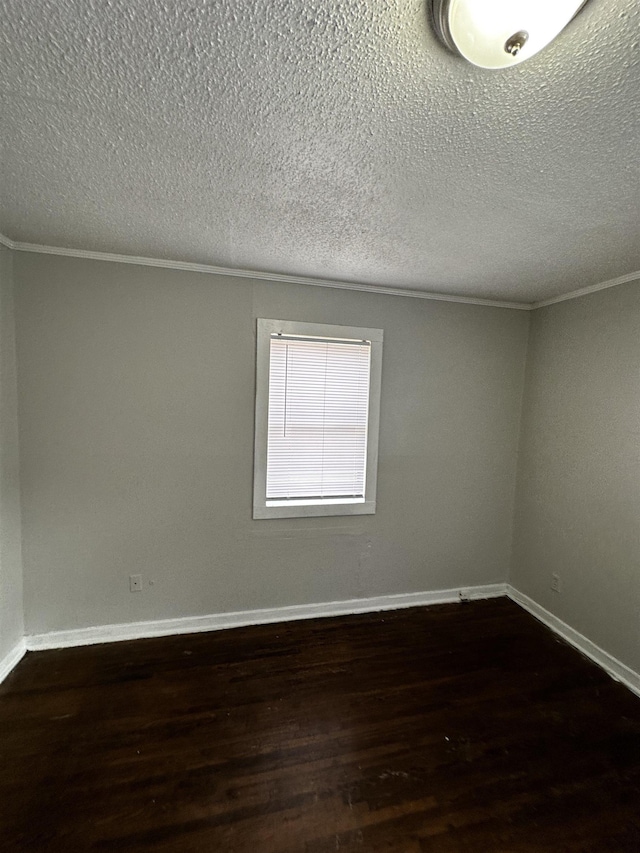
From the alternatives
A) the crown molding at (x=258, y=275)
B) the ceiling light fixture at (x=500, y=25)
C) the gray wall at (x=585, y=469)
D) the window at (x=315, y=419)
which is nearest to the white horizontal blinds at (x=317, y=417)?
Result: the window at (x=315, y=419)

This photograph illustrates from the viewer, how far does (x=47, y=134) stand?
1.21 metres

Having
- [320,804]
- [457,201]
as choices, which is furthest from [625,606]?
[457,201]

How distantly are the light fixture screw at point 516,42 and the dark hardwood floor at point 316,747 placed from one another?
2.49m

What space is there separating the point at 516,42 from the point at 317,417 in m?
2.12

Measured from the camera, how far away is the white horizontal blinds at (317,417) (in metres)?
2.65

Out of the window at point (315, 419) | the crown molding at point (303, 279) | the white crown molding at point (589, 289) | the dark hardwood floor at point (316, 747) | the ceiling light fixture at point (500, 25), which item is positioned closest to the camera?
the ceiling light fixture at point (500, 25)

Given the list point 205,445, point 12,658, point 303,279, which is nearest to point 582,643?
point 205,445

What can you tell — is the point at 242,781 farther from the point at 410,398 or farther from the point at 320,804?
the point at 410,398

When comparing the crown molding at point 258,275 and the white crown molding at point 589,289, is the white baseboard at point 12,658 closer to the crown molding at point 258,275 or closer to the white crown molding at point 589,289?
the crown molding at point 258,275

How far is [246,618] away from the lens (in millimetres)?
2676

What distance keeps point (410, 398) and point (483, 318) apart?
92 cm

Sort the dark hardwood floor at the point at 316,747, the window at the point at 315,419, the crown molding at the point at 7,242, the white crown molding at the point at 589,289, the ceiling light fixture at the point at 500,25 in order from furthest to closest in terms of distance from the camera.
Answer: the window at the point at 315,419
the white crown molding at the point at 589,289
the crown molding at the point at 7,242
the dark hardwood floor at the point at 316,747
the ceiling light fixture at the point at 500,25

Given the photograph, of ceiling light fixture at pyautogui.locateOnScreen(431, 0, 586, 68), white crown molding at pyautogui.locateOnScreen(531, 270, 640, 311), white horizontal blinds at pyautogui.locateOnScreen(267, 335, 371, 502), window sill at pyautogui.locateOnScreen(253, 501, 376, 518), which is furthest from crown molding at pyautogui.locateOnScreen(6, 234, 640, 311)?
ceiling light fixture at pyautogui.locateOnScreen(431, 0, 586, 68)

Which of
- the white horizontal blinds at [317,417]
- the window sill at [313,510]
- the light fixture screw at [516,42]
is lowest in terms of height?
the window sill at [313,510]
